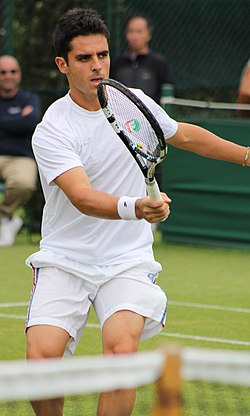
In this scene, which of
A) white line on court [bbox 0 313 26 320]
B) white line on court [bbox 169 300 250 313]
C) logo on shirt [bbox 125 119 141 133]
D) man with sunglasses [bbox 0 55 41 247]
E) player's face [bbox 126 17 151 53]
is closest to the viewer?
logo on shirt [bbox 125 119 141 133]

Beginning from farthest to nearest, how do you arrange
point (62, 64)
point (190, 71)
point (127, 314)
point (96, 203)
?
1. point (190, 71)
2. point (62, 64)
3. point (127, 314)
4. point (96, 203)

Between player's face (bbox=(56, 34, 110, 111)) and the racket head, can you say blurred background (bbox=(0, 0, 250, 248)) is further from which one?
the racket head

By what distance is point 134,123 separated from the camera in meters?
5.09

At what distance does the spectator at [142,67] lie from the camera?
13.9m

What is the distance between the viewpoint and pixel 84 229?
537cm

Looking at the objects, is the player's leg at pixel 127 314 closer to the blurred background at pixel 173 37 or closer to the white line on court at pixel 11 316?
the white line on court at pixel 11 316

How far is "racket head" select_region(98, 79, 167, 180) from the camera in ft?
16.1

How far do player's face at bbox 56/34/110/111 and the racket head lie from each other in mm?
273

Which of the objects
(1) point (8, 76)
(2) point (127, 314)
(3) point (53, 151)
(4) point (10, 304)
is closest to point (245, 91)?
(1) point (8, 76)

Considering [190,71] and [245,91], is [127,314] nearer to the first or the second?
[245,91]

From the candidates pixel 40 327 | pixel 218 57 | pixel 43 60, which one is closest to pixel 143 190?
pixel 40 327

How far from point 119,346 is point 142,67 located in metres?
9.22

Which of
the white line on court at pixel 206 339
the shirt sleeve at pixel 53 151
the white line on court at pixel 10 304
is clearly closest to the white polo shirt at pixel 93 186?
the shirt sleeve at pixel 53 151

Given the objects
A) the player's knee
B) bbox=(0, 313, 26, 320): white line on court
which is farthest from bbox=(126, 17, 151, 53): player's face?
the player's knee
